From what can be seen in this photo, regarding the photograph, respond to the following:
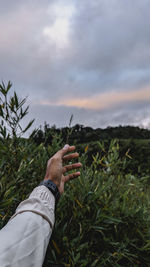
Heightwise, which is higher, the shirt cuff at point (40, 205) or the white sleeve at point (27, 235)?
the shirt cuff at point (40, 205)

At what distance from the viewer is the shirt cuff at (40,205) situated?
1041 mm

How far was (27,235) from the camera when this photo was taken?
0.92m

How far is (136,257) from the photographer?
1971 millimetres

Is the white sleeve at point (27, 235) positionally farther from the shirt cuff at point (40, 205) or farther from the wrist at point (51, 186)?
the wrist at point (51, 186)

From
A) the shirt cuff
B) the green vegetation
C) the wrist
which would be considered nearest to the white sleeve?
the shirt cuff

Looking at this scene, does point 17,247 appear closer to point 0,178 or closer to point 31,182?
point 0,178

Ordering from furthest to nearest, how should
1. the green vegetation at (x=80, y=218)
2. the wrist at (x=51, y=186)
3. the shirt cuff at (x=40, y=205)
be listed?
the green vegetation at (x=80, y=218) → the wrist at (x=51, y=186) → the shirt cuff at (x=40, y=205)

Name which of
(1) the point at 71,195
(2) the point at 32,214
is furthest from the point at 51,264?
(2) the point at 32,214

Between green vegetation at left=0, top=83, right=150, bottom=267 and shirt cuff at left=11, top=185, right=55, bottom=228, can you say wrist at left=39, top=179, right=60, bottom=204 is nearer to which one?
shirt cuff at left=11, top=185, right=55, bottom=228

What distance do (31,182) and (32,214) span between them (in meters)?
1.09

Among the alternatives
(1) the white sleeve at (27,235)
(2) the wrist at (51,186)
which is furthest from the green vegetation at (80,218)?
(1) the white sleeve at (27,235)

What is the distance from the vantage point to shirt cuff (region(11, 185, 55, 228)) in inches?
41.0

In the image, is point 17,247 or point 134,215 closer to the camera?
point 17,247

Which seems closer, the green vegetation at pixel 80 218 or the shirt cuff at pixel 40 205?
the shirt cuff at pixel 40 205
